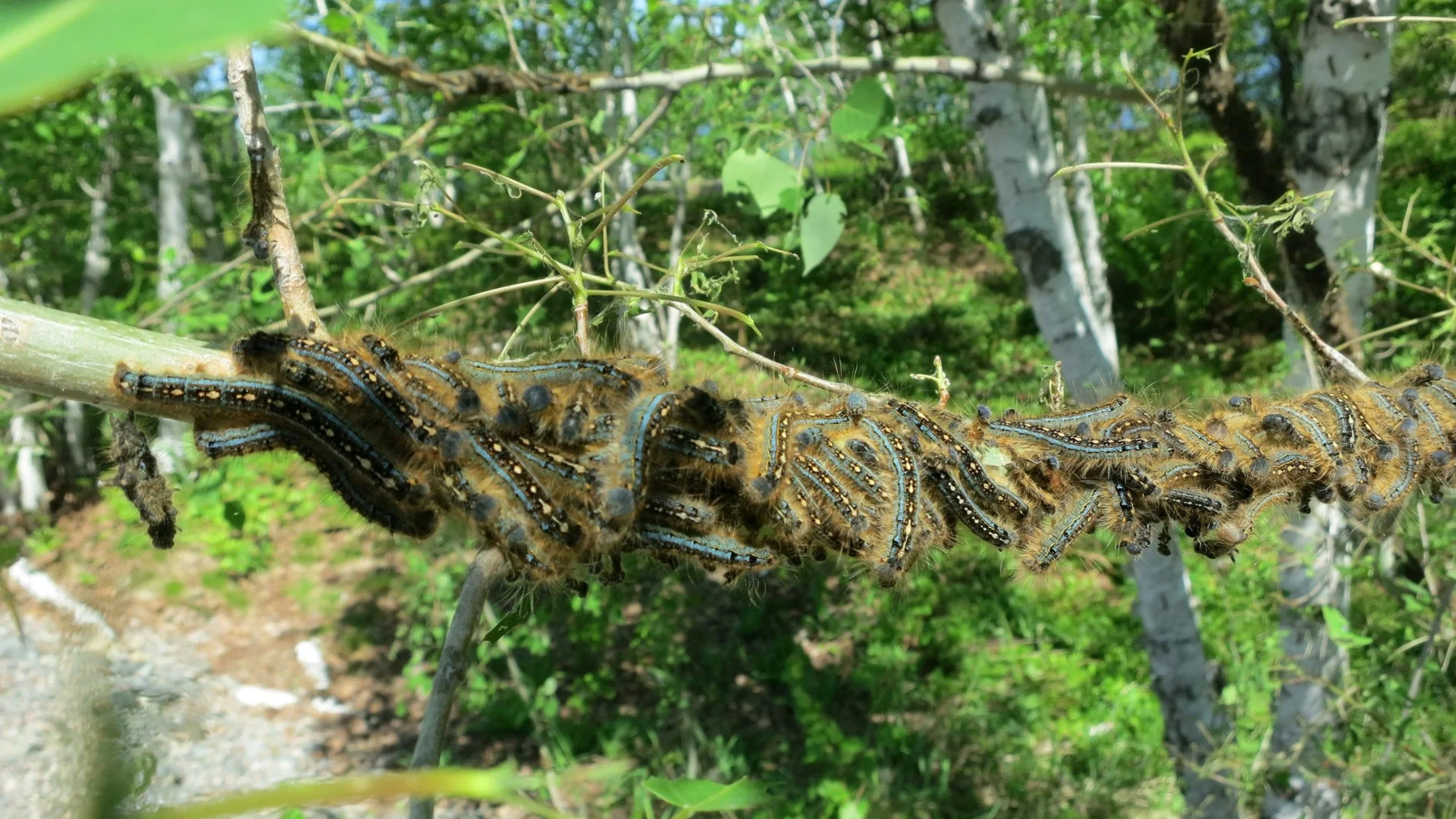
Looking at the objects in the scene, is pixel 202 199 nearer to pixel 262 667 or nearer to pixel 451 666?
pixel 262 667

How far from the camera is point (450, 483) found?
3.72 feet

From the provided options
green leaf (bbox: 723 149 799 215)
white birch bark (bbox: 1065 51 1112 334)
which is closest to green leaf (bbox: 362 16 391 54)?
green leaf (bbox: 723 149 799 215)

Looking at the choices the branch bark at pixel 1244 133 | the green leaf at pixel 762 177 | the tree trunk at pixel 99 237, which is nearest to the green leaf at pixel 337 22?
the green leaf at pixel 762 177

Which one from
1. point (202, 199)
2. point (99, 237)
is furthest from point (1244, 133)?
point (202, 199)

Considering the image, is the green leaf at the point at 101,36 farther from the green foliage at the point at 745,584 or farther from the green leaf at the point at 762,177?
the green leaf at the point at 762,177

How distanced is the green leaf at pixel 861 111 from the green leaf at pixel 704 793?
76.1 inches

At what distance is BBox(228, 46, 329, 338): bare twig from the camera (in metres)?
1.18

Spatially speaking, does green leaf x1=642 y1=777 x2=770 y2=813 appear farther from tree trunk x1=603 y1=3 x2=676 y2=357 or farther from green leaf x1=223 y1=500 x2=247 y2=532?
tree trunk x1=603 y1=3 x2=676 y2=357

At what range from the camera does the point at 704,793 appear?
872mm

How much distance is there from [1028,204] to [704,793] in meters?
2.83

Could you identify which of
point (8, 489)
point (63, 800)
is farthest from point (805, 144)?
point (8, 489)

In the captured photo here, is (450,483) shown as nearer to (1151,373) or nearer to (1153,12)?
(1153,12)

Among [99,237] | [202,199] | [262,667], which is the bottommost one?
[262,667]

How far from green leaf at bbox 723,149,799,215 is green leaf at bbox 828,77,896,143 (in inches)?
7.9
